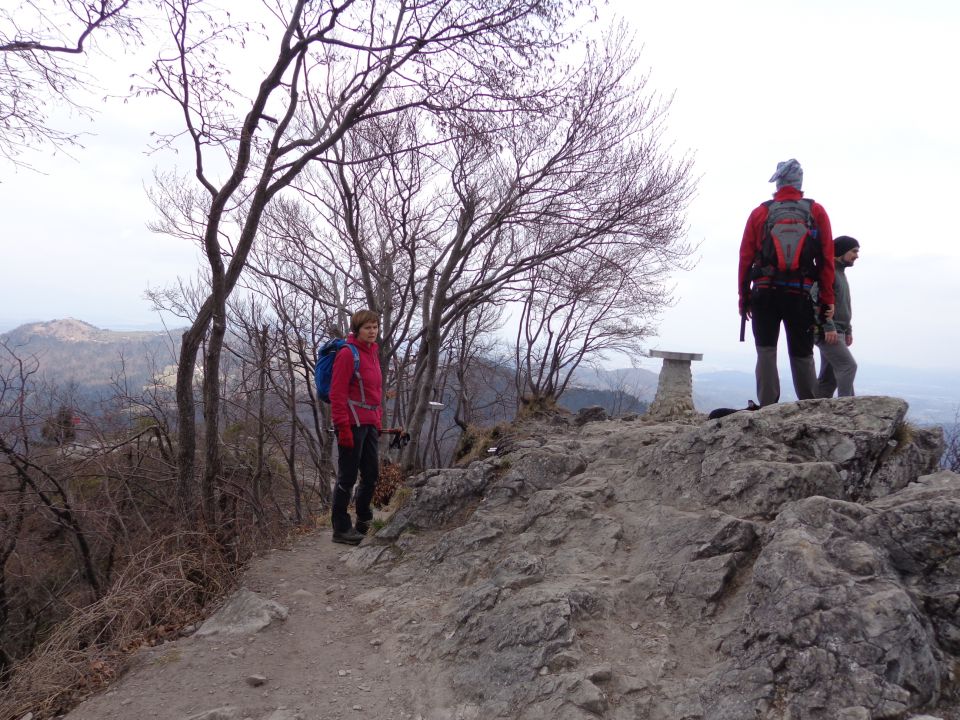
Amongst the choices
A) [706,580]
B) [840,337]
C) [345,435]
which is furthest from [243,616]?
[840,337]

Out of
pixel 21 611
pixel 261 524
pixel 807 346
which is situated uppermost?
pixel 807 346

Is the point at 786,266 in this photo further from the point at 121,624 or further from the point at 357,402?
the point at 121,624

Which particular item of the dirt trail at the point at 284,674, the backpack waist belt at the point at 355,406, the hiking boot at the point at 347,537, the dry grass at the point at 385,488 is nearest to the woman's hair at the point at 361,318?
the backpack waist belt at the point at 355,406

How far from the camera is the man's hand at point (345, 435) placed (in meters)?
5.34

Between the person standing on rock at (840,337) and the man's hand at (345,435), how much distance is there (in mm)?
3945

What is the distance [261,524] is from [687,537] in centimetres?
507

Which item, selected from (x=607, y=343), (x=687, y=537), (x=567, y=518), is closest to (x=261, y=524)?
(x=567, y=518)

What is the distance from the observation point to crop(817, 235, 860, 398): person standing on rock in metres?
5.55

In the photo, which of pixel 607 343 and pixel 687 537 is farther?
pixel 607 343

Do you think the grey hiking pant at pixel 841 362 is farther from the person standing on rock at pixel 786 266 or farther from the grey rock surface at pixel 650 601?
the grey rock surface at pixel 650 601

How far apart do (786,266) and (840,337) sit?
3.73 ft

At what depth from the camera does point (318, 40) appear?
6.21 m

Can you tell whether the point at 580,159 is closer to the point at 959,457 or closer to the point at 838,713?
the point at 959,457

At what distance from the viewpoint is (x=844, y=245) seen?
5875 mm
